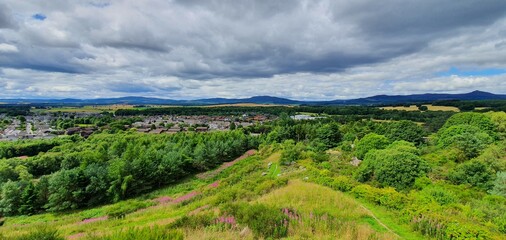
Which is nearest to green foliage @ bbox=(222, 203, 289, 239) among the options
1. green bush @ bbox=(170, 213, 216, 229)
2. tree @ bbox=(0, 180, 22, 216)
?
green bush @ bbox=(170, 213, 216, 229)

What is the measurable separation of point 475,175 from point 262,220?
1867cm

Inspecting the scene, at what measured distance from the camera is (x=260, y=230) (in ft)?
24.2

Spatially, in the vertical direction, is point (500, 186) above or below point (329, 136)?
above

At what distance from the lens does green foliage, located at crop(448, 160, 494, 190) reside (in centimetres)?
1698

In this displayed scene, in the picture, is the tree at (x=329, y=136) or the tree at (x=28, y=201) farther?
the tree at (x=329, y=136)

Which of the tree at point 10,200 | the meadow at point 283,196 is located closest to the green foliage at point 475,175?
the meadow at point 283,196

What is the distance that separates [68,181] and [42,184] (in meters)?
4.25

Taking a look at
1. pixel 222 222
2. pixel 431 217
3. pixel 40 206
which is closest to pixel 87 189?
pixel 40 206

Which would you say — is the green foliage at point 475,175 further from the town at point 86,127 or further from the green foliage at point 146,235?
the town at point 86,127

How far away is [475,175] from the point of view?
17.2 meters

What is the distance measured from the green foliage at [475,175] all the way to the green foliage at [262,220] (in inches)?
685

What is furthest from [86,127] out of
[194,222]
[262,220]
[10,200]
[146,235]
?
[262,220]

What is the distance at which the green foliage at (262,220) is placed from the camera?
24.1ft

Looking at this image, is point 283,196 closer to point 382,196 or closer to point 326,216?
point 326,216
